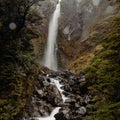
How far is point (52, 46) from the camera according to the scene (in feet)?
215

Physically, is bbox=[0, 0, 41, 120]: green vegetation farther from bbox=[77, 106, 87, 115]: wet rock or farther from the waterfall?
the waterfall

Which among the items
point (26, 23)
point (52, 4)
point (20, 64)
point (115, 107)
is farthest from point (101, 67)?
point (52, 4)

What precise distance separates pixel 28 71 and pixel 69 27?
43.9 meters

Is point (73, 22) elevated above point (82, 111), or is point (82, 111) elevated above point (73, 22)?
point (73, 22)

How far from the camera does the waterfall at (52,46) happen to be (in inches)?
2450

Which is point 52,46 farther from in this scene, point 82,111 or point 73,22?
point 82,111

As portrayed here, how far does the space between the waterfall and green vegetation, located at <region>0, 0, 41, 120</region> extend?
3366cm

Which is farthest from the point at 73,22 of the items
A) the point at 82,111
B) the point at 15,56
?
the point at 82,111

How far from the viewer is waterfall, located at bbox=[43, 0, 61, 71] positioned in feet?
204

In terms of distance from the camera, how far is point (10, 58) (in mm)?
25125

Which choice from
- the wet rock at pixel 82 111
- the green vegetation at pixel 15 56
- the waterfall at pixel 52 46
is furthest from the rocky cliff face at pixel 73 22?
the wet rock at pixel 82 111

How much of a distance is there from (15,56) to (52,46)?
40342mm

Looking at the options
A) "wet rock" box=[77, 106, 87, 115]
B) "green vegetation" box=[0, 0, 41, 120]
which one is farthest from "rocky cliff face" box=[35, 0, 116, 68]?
"wet rock" box=[77, 106, 87, 115]

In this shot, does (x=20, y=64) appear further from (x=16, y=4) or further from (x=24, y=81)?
(x=16, y=4)
